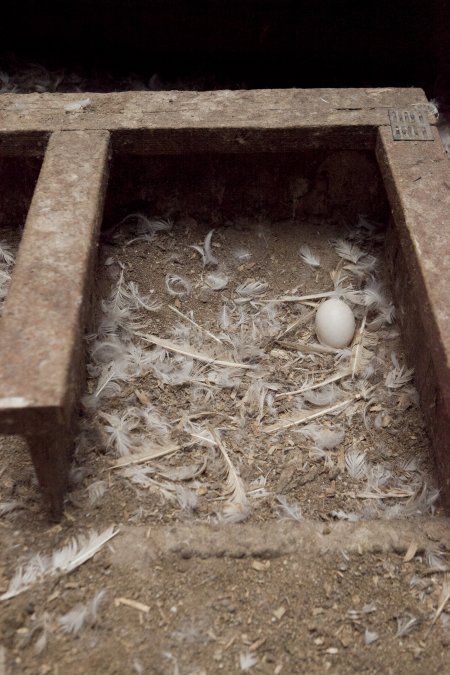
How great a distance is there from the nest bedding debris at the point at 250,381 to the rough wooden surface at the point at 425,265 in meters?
0.10

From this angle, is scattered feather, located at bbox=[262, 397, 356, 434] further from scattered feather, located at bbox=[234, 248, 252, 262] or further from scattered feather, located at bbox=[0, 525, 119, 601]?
scattered feather, located at bbox=[234, 248, 252, 262]

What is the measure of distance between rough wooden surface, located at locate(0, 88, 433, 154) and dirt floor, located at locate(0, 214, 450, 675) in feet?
1.37

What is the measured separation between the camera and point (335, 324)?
9.16ft

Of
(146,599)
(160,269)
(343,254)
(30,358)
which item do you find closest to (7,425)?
(30,358)

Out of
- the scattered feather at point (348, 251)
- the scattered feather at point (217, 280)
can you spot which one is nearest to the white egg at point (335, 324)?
the scattered feather at point (348, 251)

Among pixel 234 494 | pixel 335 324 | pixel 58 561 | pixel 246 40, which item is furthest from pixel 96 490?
pixel 246 40

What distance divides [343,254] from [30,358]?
159 cm

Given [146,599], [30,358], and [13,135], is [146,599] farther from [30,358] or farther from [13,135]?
[13,135]

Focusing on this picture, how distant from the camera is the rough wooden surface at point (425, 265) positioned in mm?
2223

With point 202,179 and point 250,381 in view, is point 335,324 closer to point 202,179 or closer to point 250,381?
point 250,381

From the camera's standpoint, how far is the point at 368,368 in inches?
109

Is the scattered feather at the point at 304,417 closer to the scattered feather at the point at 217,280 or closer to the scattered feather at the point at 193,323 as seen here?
the scattered feather at the point at 193,323

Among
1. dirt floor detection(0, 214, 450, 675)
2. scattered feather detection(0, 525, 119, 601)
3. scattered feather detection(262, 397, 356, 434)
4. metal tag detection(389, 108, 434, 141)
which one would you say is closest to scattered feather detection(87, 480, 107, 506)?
dirt floor detection(0, 214, 450, 675)

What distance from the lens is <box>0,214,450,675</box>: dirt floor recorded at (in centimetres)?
202
